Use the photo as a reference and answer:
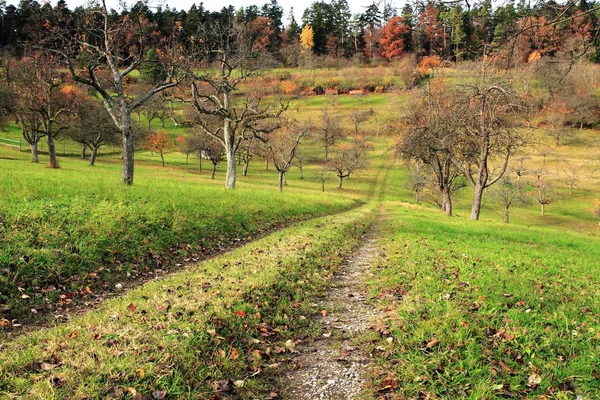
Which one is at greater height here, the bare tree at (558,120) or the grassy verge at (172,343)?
the bare tree at (558,120)

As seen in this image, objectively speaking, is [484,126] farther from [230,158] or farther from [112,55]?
[112,55]

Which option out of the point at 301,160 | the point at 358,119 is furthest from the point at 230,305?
the point at 358,119

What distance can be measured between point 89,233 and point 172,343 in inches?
240

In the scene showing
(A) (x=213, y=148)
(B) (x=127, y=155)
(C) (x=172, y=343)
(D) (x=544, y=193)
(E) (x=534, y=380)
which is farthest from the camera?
(A) (x=213, y=148)

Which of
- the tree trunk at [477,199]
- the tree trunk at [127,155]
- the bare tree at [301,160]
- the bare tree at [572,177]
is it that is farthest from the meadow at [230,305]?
the bare tree at [572,177]

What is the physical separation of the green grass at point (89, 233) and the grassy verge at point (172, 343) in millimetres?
1355

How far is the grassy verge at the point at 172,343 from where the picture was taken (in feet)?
13.8

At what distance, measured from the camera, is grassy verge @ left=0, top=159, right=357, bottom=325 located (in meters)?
7.47

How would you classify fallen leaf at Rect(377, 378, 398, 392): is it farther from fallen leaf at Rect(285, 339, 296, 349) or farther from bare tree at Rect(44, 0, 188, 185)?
bare tree at Rect(44, 0, 188, 185)

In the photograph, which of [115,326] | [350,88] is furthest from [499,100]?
[350,88]

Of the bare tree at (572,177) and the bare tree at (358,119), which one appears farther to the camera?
the bare tree at (358,119)

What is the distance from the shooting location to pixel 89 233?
31.7 ft

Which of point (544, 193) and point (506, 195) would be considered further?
point (544, 193)

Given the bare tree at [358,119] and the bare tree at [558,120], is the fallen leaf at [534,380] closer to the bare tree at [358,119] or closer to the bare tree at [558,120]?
the bare tree at [558,120]
